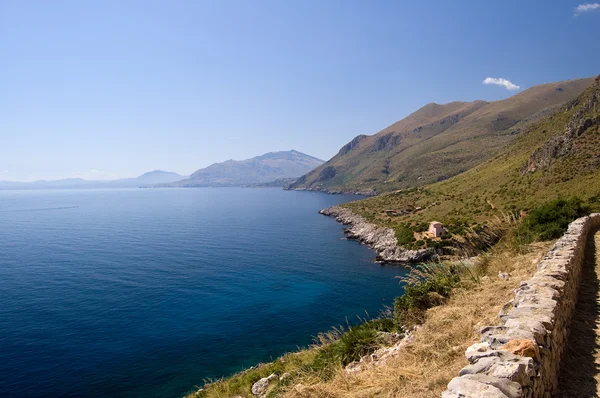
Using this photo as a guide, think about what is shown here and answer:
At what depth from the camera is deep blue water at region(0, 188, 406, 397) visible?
2800 centimetres

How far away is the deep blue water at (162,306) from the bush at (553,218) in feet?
61.8

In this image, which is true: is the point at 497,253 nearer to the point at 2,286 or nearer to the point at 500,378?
the point at 500,378

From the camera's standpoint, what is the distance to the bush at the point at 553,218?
2439 cm

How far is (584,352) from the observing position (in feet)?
23.2

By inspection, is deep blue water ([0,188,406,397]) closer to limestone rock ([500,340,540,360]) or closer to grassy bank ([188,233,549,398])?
grassy bank ([188,233,549,398])

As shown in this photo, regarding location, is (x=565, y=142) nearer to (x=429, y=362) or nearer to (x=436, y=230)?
(x=436, y=230)

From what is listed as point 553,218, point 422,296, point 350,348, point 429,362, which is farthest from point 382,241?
point 429,362

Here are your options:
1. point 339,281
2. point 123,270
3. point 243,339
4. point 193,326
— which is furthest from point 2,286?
point 339,281

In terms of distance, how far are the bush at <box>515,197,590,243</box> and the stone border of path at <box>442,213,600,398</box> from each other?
57.5ft

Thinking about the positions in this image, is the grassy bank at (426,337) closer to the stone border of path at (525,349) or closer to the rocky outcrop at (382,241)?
the stone border of path at (525,349)

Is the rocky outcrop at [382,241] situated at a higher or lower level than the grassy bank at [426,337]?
lower

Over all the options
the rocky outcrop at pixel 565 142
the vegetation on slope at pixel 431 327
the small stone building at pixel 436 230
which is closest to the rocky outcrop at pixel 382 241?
the small stone building at pixel 436 230

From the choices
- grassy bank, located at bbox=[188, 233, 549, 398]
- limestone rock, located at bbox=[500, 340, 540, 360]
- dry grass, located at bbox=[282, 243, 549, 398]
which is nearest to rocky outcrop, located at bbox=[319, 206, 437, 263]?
grassy bank, located at bbox=[188, 233, 549, 398]

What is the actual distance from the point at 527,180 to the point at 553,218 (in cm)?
4566
